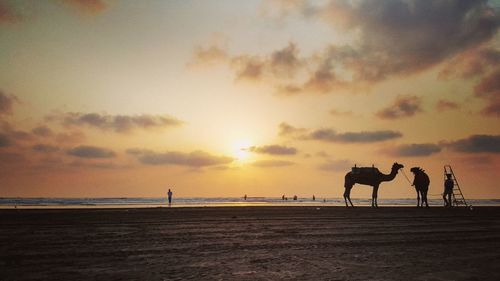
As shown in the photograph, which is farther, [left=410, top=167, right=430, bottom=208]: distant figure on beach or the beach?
[left=410, top=167, right=430, bottom=208]: distant figure on beach

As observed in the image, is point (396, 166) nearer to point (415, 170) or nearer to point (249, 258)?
point (415, 170)

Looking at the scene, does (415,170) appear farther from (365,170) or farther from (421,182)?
(365,170)

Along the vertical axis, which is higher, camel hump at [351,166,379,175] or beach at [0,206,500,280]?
camel hump at [351,166,379,175]

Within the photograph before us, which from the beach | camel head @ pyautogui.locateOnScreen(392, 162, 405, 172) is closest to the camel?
camel head @ pyautogui.locateOnScreen(392, 162, 405, 172)

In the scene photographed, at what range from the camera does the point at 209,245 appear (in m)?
8.92

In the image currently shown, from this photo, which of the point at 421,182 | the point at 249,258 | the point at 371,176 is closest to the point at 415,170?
the point at 421,182

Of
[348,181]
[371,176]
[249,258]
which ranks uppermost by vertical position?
[371,176]

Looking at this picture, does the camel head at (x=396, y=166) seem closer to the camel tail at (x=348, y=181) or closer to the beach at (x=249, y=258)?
the camel tail at (x=348, y=181)

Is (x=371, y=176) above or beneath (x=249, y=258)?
above

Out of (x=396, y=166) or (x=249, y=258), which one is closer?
(x=249, y=258)

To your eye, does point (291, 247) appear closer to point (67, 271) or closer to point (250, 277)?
point (250, 277)

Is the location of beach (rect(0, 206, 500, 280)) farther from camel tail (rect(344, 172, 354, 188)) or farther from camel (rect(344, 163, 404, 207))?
camel tail (rect(344, 172, 354, 188))

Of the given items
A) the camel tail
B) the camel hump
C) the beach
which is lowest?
the beach

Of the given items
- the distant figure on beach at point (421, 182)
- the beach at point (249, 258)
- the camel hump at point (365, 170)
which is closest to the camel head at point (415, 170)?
the distant figure on beach at point (421, 182)
